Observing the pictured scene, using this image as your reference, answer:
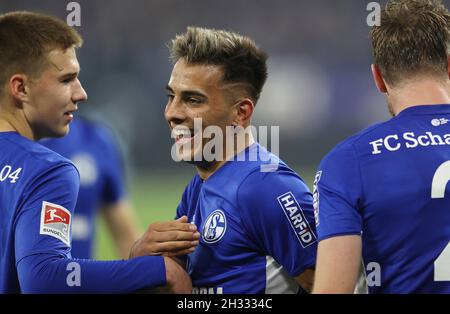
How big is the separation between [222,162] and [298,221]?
0.60 meters

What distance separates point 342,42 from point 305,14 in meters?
1.21

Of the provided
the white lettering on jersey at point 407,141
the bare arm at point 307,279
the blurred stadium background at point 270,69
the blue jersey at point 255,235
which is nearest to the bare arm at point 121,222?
the blue jersey at point 255,235

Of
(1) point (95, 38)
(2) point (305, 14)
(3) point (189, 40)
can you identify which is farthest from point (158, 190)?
(3) point (189, 40)

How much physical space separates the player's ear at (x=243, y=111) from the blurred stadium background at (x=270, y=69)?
49.0 feet

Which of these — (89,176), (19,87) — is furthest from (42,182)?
(89,176)

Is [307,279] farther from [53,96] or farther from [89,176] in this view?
[89,176]

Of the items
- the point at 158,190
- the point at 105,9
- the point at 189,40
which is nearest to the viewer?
the point at 189,40

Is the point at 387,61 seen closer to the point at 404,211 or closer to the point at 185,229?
the point at 404,211

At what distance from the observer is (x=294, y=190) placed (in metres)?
3.59

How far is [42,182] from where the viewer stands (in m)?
3.53

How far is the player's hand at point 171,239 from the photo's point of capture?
3.59 meters

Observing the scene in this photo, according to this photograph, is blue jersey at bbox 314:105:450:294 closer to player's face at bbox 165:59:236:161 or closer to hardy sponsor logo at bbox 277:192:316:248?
hardy sponsor logo at bbox 277:192:316:248
